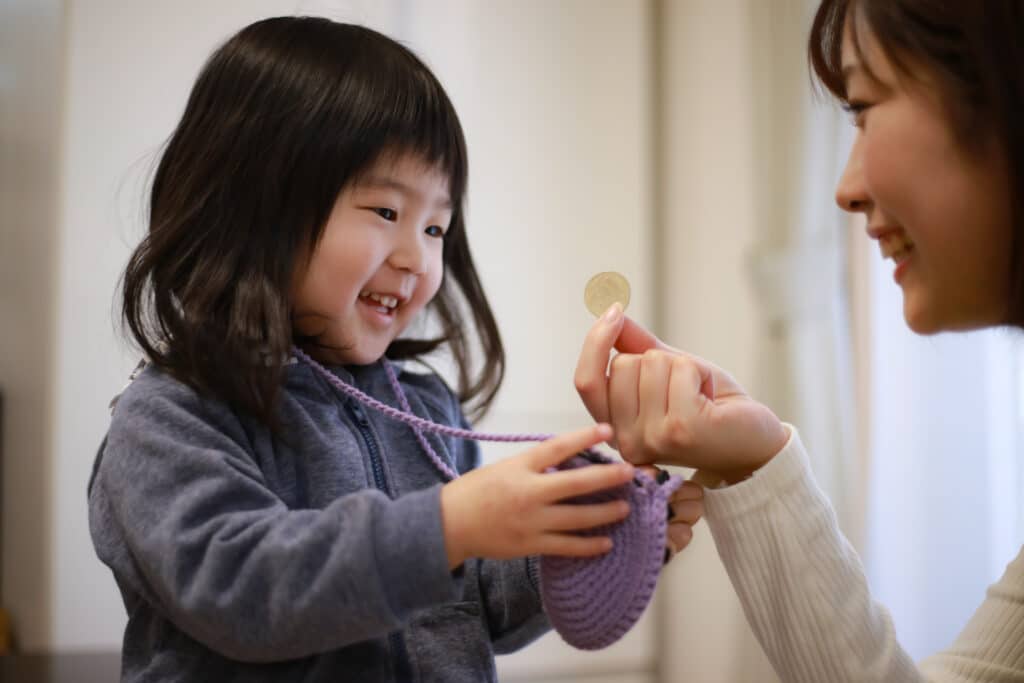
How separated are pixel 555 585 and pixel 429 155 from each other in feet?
1.32

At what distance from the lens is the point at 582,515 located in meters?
0.60

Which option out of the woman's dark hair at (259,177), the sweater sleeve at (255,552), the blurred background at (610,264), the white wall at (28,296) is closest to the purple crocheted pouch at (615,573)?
the sweater sleeve at (255,552)

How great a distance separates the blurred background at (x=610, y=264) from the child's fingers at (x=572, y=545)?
1.05 metres

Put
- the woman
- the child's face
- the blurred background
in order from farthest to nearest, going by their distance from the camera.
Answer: the blurred background
the child's face
the woman

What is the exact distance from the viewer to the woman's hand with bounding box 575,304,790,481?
0.70m

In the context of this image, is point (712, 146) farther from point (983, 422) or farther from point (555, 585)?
point (555, 585)

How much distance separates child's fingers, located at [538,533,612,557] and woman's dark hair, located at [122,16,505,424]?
0.25 meters

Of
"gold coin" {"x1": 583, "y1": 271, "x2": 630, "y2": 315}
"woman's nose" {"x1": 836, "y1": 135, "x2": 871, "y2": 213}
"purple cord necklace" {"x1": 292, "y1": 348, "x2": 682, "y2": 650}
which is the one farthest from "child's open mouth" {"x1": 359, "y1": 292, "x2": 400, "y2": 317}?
"woman's nose" {"x1": 836, "y1": 135, "x2": 871, "y2": 213}

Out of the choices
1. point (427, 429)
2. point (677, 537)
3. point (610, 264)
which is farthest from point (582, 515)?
point (610, 264)

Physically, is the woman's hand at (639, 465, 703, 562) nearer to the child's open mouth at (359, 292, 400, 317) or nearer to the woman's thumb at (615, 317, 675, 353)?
the woman's thumb at (615, 317, 675, 353)

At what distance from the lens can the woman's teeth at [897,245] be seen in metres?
0.74

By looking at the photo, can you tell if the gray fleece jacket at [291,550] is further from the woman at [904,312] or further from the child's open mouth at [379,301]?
the woman at [904,312]

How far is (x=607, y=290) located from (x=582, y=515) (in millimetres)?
237

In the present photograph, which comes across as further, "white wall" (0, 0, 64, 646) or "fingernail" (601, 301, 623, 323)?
"white wall" (0, 0, 64, 646)
